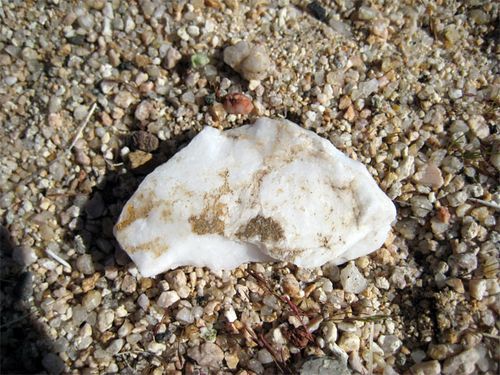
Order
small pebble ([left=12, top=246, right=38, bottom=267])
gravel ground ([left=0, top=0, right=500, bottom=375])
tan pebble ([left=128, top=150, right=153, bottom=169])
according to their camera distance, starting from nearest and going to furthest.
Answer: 1. gravel ground ([left=0, top=0, right=500, bottom=375])
2. small pebble ([left=12, top=246, right=38, bottom=267])
3. tan pebble ([left=128, top=150, right=153, bottom=169])

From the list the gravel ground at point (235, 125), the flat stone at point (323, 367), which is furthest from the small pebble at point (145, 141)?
the flat stone at point (323, 367)

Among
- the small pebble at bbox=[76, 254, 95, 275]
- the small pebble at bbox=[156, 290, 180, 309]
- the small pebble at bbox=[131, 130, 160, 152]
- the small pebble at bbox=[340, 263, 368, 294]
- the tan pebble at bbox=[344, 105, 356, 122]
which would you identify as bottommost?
the small pebble at bbox=[76, 254, 95, 275]

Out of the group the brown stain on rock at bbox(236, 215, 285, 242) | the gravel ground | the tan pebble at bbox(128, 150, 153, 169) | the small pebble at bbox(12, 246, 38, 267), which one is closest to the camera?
the brown stain on rock at bbox(236, 215, 285, 242)

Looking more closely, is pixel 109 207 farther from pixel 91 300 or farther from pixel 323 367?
pixel 323 367

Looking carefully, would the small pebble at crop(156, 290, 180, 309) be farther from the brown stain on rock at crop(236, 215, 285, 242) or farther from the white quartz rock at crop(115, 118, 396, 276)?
the brown stain on rock at crop(236, 215, 285, 242)

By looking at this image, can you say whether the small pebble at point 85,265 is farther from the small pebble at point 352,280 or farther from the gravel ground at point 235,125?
the small pebble at point 352,280

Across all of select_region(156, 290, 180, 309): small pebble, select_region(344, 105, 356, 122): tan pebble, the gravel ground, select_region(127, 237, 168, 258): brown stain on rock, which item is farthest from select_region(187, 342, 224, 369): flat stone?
select_region(344, 105, 356, 122): tan pebble

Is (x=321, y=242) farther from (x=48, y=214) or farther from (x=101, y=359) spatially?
(x=48, y=214)
